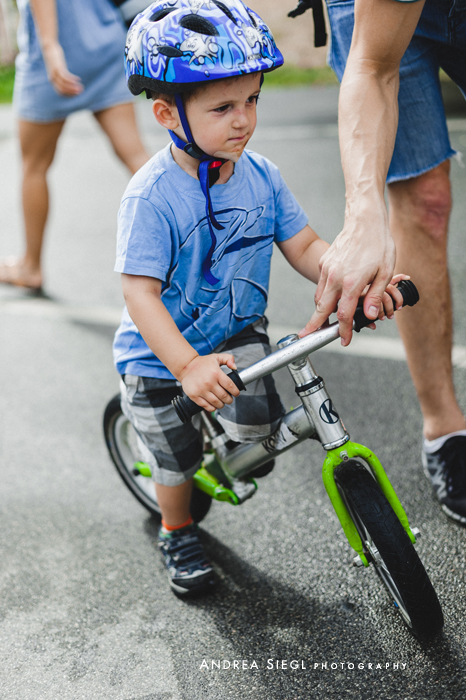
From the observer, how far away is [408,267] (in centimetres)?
243

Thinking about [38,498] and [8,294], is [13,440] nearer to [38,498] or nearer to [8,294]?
[38,498]

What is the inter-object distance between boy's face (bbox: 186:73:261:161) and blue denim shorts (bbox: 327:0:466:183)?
27.7 inches

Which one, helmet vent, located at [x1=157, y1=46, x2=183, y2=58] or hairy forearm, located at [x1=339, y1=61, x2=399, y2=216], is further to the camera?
hairy forearm, located at [x1=339, y1=61, x2=399, y2=216]

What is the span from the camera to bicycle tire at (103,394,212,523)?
2535mm

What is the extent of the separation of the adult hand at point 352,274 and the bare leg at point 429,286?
0.71m

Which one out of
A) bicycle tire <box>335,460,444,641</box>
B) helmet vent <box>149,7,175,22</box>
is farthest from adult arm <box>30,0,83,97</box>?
bicycle tire <box>335,460,444,641</box>

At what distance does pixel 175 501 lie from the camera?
2.28 meters

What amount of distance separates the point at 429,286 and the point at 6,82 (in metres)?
14.1

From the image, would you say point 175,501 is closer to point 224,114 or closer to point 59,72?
point 224,114

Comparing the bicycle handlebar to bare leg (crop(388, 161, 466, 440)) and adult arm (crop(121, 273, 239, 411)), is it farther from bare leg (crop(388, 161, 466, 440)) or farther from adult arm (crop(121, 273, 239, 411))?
bare leg (crop(388, 161, 466, 440))

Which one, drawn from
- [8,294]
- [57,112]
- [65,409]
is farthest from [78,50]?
[65,409]

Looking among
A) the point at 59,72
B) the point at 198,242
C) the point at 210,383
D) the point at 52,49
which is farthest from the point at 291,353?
the point at 52,49

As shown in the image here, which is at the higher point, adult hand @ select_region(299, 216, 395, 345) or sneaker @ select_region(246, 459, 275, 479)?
adult hand @ select_region(299, 216, 395, 345)

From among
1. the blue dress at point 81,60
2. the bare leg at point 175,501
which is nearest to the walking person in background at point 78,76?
the blue dress at point 81,60
